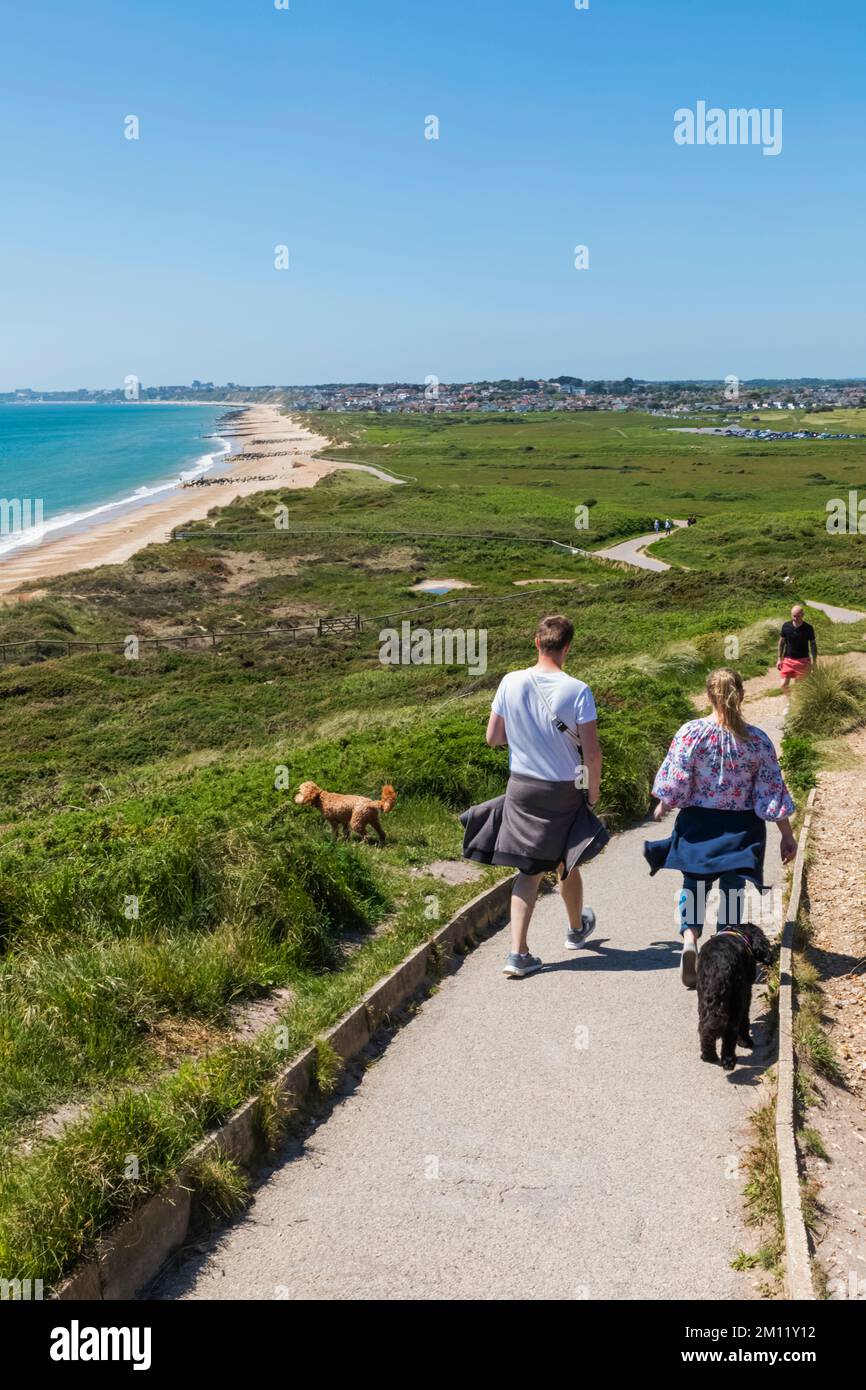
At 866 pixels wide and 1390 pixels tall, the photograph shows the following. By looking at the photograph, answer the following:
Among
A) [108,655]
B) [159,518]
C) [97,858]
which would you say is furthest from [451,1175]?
[159,518]

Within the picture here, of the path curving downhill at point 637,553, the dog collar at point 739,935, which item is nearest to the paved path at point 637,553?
the path curving downhill at point 637,553

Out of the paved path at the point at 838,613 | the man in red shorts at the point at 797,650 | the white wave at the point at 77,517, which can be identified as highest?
the white wave at the point at 77,517

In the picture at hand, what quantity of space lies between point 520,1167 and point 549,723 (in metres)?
2.41

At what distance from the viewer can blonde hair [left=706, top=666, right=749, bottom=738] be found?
6.12 m

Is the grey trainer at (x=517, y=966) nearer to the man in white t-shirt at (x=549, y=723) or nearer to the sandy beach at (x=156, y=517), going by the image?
the man in white t-shirt at (x=549, y=723)

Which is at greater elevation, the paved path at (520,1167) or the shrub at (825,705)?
the shrub at (825,705)

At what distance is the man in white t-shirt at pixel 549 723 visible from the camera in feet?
20.6

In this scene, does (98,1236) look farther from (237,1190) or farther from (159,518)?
(159,518)

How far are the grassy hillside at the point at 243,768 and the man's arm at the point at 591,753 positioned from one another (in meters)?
1.70

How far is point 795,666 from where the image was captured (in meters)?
16.1

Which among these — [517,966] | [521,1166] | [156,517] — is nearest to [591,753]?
[517,966]

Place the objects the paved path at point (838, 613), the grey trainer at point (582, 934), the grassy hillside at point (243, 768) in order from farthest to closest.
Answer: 1. the paved path at point (838, 613)
2. the grey trainer at point (582, 934)
3. the grassy hillside at point (243, 768)

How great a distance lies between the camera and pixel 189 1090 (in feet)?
16.3

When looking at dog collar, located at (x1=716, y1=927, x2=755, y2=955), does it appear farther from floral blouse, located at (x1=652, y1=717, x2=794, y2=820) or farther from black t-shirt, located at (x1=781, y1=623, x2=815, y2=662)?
black t-shirt, located at (x1=781, y1=623, x2=815, y2=662)
